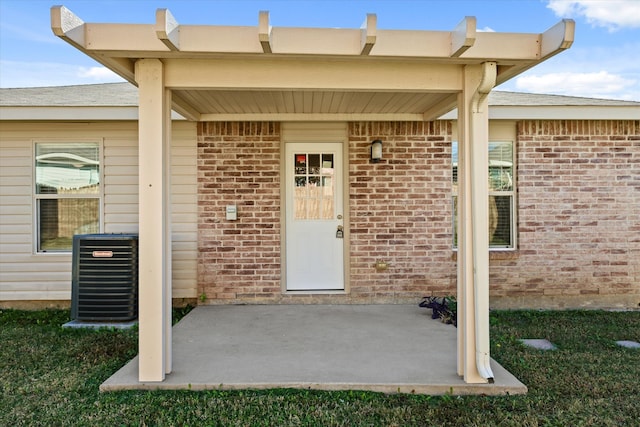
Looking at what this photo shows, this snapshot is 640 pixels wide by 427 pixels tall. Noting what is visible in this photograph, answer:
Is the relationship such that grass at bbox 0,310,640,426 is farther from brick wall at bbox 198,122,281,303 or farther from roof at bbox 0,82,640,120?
roof at bbox 0,82,640,120

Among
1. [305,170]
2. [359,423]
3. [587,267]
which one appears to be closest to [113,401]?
[359,423]

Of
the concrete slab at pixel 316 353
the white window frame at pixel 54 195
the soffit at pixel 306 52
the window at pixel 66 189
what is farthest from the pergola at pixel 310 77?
the window at pixel 66 189

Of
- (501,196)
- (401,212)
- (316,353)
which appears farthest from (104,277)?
(501,196)

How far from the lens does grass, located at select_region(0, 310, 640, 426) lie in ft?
8.77

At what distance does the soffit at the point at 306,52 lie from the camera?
2.69 metres

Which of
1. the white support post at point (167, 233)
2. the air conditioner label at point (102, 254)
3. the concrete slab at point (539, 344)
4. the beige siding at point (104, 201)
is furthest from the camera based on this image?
the beige siding at point (104, 201)

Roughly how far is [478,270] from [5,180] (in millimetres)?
5974

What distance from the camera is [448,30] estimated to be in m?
2.89

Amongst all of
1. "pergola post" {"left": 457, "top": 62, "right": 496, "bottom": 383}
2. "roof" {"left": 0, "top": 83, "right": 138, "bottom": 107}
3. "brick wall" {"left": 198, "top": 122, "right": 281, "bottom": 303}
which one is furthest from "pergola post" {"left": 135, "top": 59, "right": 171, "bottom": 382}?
"roof" {"left": 0, "top": 83, "right": 138, "bottom": 107}

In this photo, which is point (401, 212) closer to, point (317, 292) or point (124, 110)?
point (317, 292)

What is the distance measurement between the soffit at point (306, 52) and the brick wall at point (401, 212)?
243cm

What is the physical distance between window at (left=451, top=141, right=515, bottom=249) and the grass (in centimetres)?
207

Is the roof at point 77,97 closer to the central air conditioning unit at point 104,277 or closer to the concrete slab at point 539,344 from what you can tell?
the central air conditioning unit at point 104,277

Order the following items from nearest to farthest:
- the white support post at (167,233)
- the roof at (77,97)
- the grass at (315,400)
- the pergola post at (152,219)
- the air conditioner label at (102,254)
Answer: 1. the grass at (315,400)
2. the pergola post at (152,219)
3. the white support post at (167,233)
4. the air conditioner label at (102,254)
5. the roof at (77,97)
